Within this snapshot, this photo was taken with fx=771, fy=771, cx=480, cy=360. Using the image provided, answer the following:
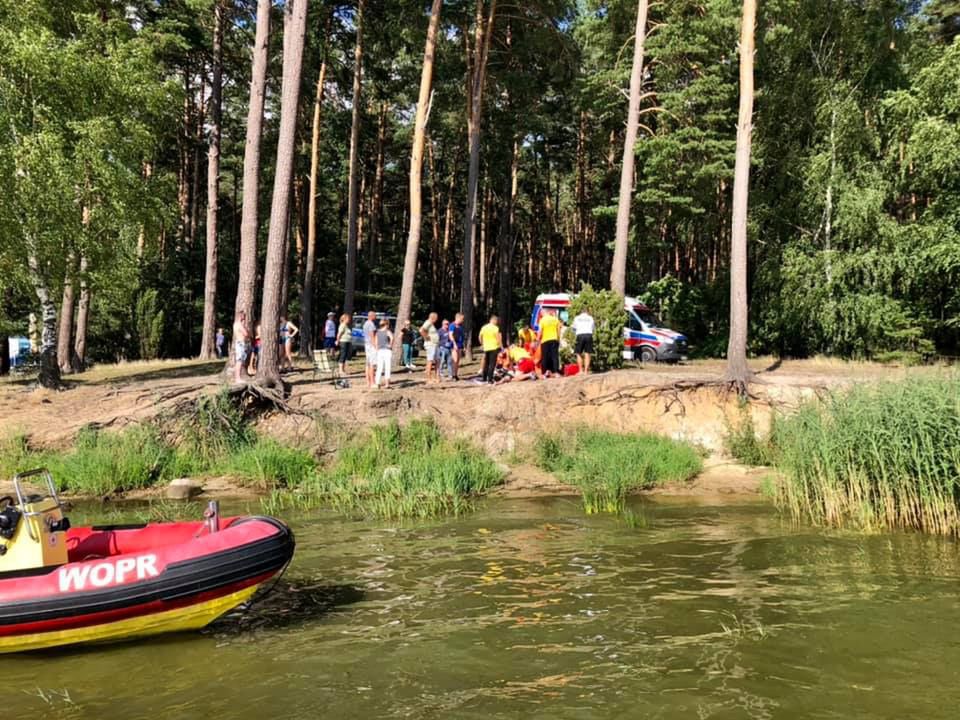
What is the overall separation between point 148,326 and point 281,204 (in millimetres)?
16925

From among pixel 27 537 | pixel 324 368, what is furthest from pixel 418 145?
pixel 27 537

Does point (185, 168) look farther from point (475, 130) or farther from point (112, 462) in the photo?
point (112, 462)

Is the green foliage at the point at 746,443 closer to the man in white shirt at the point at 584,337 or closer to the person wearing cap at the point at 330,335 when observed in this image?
the man in white shirt at the point at 584,337

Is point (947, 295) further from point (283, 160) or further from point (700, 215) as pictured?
point (283, 160)

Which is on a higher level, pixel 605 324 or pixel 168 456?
pixel 605 324

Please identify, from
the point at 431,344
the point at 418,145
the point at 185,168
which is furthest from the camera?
the point at 185,168

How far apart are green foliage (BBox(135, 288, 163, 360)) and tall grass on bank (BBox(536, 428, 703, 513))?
65.1ft

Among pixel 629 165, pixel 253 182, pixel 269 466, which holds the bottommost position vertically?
pixel 269 466

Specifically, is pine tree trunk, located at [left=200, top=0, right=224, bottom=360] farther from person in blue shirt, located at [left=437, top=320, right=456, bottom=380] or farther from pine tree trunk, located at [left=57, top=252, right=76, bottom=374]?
person in blue shirt, located at [left=437, top=320, right=456, bottom=380]

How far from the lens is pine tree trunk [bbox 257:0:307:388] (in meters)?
15.8

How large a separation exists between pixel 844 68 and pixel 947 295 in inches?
339

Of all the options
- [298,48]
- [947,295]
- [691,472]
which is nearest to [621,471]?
[691,472]

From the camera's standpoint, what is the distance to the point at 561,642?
21.9 ft

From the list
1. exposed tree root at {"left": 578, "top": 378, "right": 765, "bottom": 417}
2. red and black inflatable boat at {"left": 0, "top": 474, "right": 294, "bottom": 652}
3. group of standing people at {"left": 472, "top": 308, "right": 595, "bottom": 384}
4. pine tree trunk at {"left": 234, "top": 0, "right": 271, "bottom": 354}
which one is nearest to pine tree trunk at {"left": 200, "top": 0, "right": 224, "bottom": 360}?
pine tree trunk at {"left": 234, "top": 0, "right": 271, "bottom": 354}
